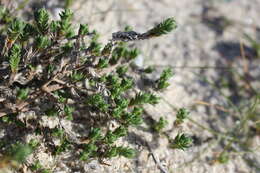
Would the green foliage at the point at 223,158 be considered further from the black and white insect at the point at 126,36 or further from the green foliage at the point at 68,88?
the black and white insect at the point at 126,36

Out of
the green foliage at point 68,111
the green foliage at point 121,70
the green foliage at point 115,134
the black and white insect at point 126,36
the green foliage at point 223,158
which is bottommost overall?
the green foliage at point 223,158

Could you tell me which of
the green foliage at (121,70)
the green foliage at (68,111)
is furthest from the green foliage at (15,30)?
the green foliage at (121,70)

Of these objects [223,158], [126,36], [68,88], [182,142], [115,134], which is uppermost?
[126,36]

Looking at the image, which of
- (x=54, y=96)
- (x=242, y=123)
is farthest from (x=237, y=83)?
(x=54, y=96)

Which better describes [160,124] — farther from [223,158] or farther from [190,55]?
[190,55]

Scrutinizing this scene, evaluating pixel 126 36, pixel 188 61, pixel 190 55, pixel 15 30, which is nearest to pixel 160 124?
pixel 126 36

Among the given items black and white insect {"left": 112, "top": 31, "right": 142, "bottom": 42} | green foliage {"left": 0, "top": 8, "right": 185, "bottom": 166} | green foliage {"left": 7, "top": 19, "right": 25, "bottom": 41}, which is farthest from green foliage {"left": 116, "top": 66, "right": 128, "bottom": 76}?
green foliage {"left": 7, "top": 19, "right": 25, "bottom": 41}

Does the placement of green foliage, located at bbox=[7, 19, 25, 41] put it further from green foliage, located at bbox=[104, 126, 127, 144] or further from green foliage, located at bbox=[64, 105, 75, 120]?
green foliage, located at bbox=[104, 126, 127, 144]
